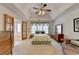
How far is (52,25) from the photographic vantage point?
4645mm

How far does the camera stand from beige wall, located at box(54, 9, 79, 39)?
4.28m

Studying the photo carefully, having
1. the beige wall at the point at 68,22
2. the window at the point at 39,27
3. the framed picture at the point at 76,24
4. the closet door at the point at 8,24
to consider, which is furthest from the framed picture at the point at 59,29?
the closet door at the point at 8,24

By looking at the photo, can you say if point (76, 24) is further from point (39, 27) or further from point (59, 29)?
point (39, 27)

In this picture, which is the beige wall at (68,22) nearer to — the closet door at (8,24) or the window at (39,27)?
the window at (39,27)

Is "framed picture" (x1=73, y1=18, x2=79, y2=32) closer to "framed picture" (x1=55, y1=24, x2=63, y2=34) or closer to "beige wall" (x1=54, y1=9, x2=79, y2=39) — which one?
"beige wall" (x1=54, y1=9, x2=79, y2=39)

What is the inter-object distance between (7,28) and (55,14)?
1998 mm

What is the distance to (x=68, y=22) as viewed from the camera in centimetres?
451

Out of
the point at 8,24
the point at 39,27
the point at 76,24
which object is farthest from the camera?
the point at 39,27

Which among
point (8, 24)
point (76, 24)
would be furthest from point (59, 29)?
point (8, 24)

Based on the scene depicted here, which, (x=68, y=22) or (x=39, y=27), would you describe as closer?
(x=68, y=22)

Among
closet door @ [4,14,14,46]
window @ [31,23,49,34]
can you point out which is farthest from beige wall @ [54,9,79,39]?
closet door @ [4,14,14,46]

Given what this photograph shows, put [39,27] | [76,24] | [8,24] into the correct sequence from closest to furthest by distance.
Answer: [76,24], [8,24], [39,27]
